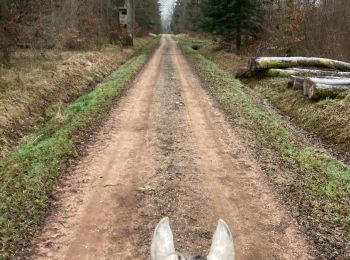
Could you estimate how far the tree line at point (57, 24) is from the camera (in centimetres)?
1542

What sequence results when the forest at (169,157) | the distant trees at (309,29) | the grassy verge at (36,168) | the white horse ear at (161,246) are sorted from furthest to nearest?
the distant trees at (309,29)
the grassy verge at (36,168)
the forest at (169,157)
the white horse ear at (161,246)

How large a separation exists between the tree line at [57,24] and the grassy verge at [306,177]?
9.51 metres

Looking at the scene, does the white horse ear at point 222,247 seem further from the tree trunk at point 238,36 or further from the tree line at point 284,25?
the tree trunk at point 238,36

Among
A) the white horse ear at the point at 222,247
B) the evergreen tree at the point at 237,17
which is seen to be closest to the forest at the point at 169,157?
the white horse ear at the point at 222,247

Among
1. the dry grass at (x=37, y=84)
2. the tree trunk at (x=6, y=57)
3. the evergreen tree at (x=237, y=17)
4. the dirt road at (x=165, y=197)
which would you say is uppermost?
the evergreen tree at (x=237, y=17)

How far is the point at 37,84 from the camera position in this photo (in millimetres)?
14156

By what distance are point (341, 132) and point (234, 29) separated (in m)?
19.6

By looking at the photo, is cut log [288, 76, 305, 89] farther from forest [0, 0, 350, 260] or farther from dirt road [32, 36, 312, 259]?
dirt road [32, 36, 312, 259]

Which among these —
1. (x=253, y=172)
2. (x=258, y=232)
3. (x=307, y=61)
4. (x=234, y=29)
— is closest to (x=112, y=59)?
(x=234, y=29)

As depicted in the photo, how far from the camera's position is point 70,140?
29.9 feet

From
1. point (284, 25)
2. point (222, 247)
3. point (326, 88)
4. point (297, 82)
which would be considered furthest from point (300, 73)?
point (222, 247)

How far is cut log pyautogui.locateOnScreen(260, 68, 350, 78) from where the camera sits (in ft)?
55.9

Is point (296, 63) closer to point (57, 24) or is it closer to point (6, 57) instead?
point (6, 57)

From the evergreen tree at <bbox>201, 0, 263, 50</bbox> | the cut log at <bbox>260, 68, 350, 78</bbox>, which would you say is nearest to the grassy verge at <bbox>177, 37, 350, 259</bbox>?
the cut log at <bbox>260, 68, 350, 78</bbox>
